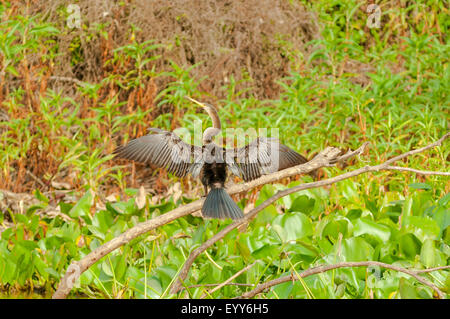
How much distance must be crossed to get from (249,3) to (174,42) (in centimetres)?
85

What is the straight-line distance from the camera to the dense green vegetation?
3.12m

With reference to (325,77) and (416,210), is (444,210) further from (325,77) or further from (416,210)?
(325,77)

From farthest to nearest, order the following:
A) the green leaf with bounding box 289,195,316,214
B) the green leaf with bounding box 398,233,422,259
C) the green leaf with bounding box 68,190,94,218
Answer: the green leaf with bounding box 68,190,94,218 → the green leaf with bounding box 289,195,316,214 → the green leaf with bounding box 398,233,422,259

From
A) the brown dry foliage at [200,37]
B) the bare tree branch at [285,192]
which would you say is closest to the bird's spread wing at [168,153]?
the bare tree branch at [285,192]

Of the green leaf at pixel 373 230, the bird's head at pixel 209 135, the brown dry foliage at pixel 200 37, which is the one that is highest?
the brown dry foliage at pixel 200 37

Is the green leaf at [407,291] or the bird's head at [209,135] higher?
the bird's head at [209,135]

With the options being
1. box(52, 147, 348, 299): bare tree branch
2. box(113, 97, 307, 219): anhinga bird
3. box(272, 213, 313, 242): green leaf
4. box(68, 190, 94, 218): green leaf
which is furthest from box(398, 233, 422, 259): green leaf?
box(68, 190, 94, 218): green leaf

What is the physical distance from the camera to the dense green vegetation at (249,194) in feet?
10.2

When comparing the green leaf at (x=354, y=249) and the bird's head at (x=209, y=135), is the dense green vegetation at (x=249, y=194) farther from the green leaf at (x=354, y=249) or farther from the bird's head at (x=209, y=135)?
the bird's head at (x=209, y=135)

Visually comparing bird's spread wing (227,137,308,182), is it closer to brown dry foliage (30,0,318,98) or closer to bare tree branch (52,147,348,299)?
bare tree branch (52,147,348,299)

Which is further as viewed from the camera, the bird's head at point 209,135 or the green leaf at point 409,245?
the green leaf at point 409,245

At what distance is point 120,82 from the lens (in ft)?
19.3

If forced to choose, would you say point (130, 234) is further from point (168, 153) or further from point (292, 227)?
point (292, 227)

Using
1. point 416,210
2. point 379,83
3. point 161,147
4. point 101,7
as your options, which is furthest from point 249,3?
point 161,147
